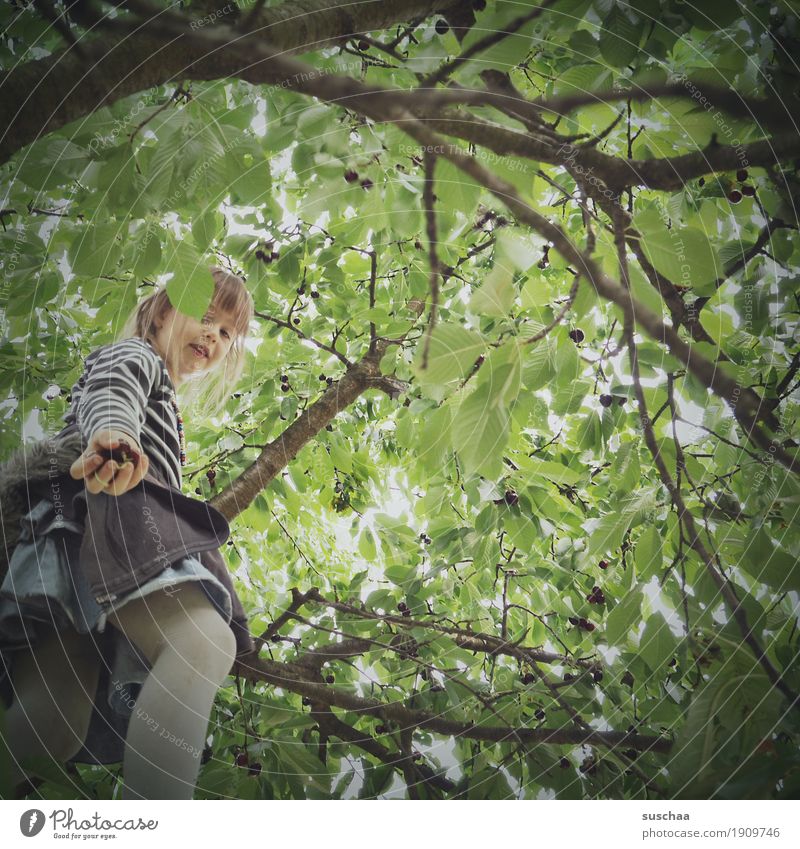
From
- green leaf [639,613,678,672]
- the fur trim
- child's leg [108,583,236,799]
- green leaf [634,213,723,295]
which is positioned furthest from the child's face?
green leaf [639,613,678,672]

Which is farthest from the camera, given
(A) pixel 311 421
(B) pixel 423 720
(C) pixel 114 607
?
(A) pixel 311 421

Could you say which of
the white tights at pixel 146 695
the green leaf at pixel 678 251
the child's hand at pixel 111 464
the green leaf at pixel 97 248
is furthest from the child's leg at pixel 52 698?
the green leaf at pixel 678 251

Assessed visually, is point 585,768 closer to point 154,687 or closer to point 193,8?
point 154,687

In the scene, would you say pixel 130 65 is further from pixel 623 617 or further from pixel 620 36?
pixel 623 617

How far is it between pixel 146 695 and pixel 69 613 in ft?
0.35

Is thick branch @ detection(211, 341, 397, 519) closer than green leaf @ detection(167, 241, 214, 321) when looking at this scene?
No

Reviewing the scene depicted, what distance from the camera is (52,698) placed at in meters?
0.62

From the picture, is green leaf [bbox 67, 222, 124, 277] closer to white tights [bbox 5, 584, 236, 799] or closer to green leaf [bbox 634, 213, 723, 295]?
white tights [bbox 5, 584, 236, 799]

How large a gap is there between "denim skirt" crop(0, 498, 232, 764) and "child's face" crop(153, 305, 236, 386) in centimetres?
18

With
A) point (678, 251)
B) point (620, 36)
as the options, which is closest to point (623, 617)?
point (678, 251)

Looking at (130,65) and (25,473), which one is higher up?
(130,65)

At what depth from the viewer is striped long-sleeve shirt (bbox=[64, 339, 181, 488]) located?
0.61 m

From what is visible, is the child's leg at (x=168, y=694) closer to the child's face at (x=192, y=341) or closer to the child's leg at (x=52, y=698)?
the child's leg at (x=52, y=698)

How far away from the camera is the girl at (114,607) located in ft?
1.98
